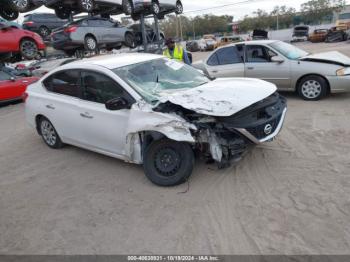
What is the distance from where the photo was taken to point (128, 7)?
1505 centimetres

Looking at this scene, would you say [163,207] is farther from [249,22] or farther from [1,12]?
[249,22]

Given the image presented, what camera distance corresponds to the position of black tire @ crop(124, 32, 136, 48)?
15.8 m

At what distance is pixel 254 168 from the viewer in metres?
4.27

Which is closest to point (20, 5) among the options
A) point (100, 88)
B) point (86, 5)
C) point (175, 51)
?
point (86, 5)

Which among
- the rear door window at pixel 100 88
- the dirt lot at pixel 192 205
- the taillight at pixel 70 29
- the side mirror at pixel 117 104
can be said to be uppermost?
the taillight at pixel 70 29

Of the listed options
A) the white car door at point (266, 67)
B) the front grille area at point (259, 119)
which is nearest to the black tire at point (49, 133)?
the front grille area at point (259, 119)

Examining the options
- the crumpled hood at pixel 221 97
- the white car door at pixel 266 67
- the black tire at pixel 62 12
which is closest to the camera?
the crumpled hood at pixel 221 97

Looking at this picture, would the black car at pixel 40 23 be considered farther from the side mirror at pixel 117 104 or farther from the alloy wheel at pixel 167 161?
the alloy wheel at pixel 167 161

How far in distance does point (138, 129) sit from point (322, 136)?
127 inches

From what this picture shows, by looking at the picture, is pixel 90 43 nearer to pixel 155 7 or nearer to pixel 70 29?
pixel 70 29

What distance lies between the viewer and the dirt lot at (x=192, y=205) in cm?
293

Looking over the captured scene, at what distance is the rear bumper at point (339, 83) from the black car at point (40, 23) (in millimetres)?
14097

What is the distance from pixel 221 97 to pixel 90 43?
35.1ft

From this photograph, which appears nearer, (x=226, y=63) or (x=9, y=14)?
(x=226, y=63)
